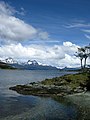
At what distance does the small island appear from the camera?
256ft

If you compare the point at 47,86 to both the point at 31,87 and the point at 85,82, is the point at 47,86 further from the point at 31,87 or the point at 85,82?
the point at 85,82

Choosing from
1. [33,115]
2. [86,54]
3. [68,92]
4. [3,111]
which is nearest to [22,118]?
[33,115]

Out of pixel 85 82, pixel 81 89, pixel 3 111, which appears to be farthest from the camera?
pixel 85 82

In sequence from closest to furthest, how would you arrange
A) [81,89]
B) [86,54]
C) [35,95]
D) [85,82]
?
[35,95], [81,89], [85,82], [86,54]

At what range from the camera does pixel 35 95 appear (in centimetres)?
7431

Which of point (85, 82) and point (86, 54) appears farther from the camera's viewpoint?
point (86, 54)

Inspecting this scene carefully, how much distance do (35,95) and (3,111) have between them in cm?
2796

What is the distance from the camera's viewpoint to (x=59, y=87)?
280ft

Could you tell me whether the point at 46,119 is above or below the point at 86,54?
below

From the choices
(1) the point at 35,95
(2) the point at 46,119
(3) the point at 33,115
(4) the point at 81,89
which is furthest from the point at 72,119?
(4) the point at 81,89

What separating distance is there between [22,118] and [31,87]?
1837 inches

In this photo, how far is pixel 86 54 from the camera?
15088 centimetres

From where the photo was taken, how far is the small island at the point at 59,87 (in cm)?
7794

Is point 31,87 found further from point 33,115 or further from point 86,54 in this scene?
point 86,54
